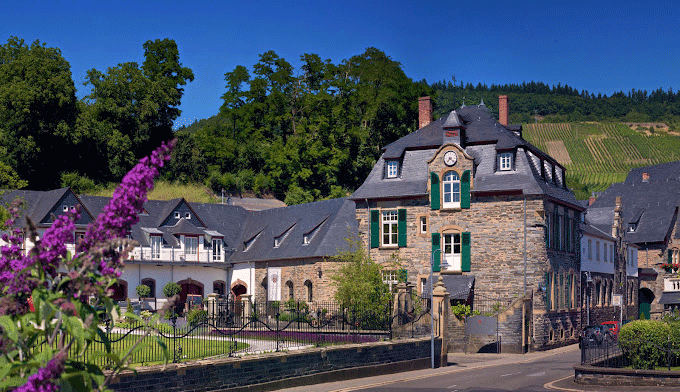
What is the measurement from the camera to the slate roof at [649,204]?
224 ft

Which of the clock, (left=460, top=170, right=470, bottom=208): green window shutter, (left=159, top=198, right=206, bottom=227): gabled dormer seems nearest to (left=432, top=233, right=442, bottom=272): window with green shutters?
(left=460, top=170, right=470, bottom=208): green window shutter

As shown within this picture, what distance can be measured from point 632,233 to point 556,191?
87.6 ft

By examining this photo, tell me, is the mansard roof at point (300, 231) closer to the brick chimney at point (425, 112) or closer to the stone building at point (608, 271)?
the brick chimney at point (425, 112)

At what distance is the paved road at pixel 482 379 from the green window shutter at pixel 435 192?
31.4ft

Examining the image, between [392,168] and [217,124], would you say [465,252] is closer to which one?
[392,168]

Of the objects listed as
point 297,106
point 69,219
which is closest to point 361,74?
point 297,106

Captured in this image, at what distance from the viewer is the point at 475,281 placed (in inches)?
1695

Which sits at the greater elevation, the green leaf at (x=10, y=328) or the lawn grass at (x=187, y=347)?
the green leaf at (x=10, y=328)

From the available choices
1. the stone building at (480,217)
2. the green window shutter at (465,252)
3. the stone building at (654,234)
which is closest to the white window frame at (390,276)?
the stone building at (480,217)

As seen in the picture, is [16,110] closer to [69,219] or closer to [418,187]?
[418,187]

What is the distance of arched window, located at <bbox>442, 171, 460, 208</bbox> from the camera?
4402 centimetres

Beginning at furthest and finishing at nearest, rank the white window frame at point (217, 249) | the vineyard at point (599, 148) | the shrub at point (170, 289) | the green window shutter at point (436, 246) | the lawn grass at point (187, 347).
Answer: the vineyard at point (599, 148)
the white window frame at point (217, 249)
the shrub at point (170, 289)
the green window shutter at point (436, 246)
the lawn grass at point (187, 347)

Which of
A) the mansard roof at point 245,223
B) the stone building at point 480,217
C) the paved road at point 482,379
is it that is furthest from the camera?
the mansard roof at point 245,223

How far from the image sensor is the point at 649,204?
71.8 meters
